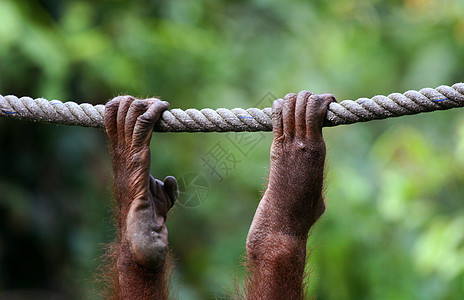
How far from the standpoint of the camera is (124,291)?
2170 mm

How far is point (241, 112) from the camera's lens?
74.6 inches

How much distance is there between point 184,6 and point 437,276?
2.66 m

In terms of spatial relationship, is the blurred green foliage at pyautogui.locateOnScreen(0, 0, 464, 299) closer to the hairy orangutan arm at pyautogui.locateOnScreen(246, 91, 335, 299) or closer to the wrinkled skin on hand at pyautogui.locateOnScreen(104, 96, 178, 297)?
the hairy orangutan arm at pyautogui.locateOnScreen(246, 91, 335, 299)

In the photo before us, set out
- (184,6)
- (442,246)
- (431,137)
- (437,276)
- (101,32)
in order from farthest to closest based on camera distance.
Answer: (431,137), (184,6), (101,32), (437,276), (442,246)

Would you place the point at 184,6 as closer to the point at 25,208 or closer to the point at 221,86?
the point at 221,86

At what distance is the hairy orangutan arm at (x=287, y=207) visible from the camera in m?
1.93

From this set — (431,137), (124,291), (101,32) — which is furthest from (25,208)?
(431,137)

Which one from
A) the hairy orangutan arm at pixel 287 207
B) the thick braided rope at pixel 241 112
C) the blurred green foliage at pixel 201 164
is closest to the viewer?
the thick braided rope at pixel 241 112

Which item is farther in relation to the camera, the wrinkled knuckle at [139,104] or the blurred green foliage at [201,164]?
the blurred green foliage at [201,164]

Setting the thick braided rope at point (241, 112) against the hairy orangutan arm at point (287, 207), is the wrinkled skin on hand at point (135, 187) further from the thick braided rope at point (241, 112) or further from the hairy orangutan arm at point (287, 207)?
the hairy orangutan arm at point (287, 207)

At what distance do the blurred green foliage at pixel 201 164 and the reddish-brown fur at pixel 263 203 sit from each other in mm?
1429

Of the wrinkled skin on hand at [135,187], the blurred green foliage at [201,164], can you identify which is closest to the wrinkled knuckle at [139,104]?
the wrinkled skin on hand at [135,187]

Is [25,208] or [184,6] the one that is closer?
[25,208]

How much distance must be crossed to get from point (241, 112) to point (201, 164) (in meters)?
2.95
